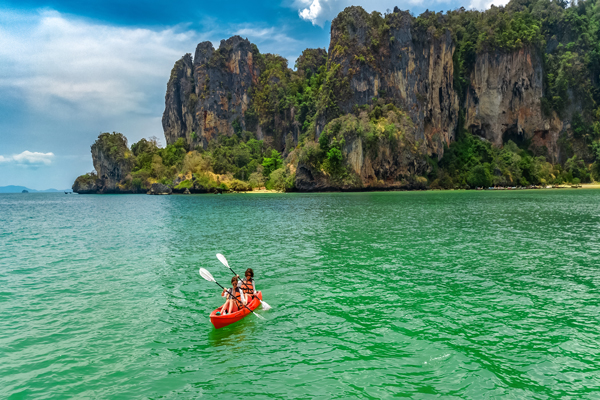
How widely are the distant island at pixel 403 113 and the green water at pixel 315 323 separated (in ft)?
258

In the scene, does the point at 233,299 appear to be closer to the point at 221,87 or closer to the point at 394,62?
the point at 394,62

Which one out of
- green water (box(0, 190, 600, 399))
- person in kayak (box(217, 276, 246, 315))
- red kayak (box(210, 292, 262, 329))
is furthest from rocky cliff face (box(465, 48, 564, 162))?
person in kayak (box(217, 276, 246, 315))

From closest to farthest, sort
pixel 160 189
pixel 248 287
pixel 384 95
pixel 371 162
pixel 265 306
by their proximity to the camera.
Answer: pixel 265 306
pixel 248 287
pixel 371 162
pixel 384 95
pixel 160 189

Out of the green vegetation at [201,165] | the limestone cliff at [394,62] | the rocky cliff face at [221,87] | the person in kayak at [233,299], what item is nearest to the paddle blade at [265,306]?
the person in kayak at [233,299]

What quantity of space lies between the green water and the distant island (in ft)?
258

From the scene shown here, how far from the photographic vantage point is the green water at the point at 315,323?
8070 mm

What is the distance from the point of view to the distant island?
10181 cm

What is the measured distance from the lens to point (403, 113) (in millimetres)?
104188

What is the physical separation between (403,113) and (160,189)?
77918mm

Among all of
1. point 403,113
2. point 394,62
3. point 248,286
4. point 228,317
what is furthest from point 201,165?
point 228,317

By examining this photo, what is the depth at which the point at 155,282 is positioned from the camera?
52.1ft

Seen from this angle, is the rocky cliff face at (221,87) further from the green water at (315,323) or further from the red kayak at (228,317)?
the red kayak at (228,317)

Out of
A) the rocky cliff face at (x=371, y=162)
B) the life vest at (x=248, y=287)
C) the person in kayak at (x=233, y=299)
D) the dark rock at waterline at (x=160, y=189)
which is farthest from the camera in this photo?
the dark rock at waterline at (x=160, y=189)

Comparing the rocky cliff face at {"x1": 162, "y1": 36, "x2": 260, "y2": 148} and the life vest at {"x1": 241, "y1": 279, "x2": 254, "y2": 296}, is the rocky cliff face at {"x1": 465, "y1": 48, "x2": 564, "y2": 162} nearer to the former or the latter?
the rocky cliff face at {"x1": 162, "y1": 36, "x2": 260, "y2": 148}
